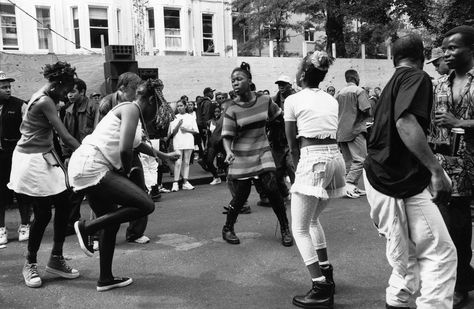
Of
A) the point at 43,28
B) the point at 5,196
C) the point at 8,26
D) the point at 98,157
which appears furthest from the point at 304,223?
the point at 43,28

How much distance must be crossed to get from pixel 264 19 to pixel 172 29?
4.72 metres

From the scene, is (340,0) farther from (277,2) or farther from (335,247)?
(335,247)

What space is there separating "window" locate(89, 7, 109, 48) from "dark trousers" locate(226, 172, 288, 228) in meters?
20.6

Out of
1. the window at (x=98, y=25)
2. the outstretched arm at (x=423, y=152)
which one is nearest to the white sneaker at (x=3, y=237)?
the outstretched arm at (x=423, y=152)

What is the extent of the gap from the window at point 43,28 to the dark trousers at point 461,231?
22987mm

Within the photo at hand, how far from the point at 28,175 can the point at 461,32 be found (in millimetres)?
3857

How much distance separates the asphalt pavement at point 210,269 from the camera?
425cm

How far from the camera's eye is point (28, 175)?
4.92m

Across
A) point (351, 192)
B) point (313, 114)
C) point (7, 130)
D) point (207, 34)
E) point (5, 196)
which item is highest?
point (207, 34)

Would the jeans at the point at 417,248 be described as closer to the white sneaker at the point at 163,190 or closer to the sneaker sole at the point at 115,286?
the sneaker sole at the point at 115,286

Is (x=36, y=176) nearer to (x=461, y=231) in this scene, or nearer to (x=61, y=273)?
(x=61, y=273)

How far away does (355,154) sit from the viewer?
28.7ft

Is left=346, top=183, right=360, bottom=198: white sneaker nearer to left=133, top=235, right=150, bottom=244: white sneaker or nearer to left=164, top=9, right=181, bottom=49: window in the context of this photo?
left=133, top=235, right=150, bottom=244: white sneaker

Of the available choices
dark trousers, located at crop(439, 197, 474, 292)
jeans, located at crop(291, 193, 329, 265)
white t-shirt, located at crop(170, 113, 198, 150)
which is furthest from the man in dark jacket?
dark trousers, located at crop(439, 197, 474, 292)
